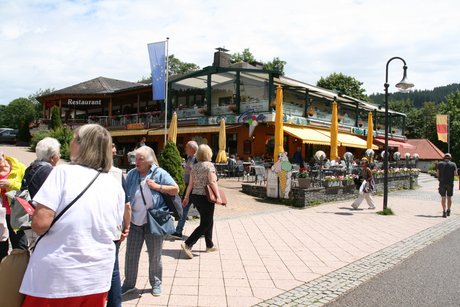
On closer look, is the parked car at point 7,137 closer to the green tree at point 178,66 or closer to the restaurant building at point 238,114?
the restaurant building at point 238,114

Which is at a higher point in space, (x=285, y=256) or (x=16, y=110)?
(x=16, y=110)

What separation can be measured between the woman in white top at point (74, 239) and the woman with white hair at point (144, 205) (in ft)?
5.96

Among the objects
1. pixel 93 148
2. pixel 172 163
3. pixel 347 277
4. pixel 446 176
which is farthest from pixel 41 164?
pixel 446 176

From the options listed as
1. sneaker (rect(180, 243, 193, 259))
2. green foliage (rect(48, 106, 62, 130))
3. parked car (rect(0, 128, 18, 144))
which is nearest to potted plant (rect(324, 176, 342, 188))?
sneaker (rect(180, 243, 193, 259))

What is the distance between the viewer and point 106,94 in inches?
1304

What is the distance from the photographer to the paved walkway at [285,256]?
4473 millimetres

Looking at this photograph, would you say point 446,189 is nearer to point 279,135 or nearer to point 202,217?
point 279,135

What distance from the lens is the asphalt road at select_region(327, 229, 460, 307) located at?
437cm

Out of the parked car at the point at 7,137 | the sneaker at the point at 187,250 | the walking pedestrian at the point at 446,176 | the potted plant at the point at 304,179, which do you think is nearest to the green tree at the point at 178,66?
the parked car at the point at 7,137

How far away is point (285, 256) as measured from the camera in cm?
623

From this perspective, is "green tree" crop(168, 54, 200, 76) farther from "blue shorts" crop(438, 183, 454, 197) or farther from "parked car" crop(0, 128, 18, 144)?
"blue shorts" crop(438, 183, 454, 197)

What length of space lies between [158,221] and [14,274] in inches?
79.4

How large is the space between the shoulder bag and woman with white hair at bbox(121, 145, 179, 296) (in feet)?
6.10

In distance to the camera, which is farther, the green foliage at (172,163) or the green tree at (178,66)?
the green tree at (178,66)
